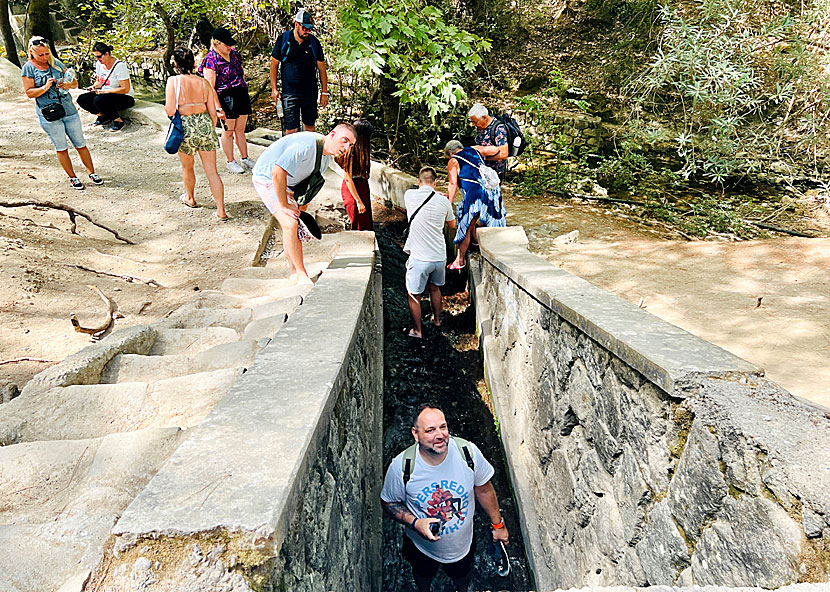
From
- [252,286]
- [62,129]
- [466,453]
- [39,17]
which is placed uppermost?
[39,17]

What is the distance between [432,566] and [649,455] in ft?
5.07

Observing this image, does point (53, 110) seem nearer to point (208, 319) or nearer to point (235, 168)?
point (235, 168)

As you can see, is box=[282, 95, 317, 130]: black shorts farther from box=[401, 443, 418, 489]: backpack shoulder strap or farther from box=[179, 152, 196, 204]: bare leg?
box=[401, 443, 418, 489]: backpack shoulder strap

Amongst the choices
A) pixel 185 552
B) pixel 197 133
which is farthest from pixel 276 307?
pixel 197 133

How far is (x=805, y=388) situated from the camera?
2.95m

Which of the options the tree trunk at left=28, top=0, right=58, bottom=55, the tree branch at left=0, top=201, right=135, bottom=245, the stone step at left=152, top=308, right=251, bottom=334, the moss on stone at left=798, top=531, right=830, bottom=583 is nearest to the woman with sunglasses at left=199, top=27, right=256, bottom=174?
the tree branch at left=0, top=201, right=135, bottom=245

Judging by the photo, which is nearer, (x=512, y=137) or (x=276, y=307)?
(x=276, y=307)

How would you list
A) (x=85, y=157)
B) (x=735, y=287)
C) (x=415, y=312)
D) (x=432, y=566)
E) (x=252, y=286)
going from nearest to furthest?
1. (x=432, y=566)
2. (x=252, y=286)
3. (x=735, y=287)
4. (x=415, y=312)
5. (x=85, y=157)

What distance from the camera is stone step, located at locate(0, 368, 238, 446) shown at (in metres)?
2.12

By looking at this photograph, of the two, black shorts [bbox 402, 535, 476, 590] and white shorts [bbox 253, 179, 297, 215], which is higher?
white shorts [bbox 253, 179, 297, 215]

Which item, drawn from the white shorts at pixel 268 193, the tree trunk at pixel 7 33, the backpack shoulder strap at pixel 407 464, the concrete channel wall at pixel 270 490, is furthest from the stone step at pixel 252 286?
the tree trunk at pixel 7 33

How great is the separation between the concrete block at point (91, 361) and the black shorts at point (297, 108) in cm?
403

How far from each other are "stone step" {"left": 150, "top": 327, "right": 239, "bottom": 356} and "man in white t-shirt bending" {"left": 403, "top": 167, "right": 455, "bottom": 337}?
2.38m

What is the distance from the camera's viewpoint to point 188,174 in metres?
5.84
